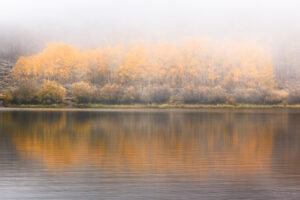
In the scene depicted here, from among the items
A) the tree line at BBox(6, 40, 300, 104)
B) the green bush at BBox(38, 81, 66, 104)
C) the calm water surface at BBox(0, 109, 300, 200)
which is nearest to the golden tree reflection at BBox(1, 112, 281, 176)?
the calm water surface at BBox(0, 109, 300, 200)

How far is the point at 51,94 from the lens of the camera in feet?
136

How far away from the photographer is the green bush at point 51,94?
41.4 m

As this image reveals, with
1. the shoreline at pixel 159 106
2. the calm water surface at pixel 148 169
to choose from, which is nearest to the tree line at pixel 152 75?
the shoreline at pixel 159 106

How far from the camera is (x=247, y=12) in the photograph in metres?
55.1

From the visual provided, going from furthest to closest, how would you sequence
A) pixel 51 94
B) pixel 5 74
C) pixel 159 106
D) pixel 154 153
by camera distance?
pixel 5 74, pixel 159 106, pixel 51 94, pixel 154 153

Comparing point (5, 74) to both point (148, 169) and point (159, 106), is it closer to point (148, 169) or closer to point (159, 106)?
point (159, 106)

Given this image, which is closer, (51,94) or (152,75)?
(51,94)

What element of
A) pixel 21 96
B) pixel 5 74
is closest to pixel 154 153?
pixel 21 96

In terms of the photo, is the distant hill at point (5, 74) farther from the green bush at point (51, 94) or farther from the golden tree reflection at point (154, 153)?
the golden tree reflection at point (154, 153)

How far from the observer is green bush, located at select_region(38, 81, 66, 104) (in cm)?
4144

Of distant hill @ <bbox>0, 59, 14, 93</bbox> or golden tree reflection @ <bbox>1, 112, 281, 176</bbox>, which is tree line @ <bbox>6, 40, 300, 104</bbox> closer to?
distant hill @ <bbox>0, 59, 14, 93</bbox>

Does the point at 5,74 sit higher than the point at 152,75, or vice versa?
the point at 5,74

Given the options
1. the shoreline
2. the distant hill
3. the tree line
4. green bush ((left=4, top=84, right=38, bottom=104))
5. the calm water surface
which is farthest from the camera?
the distant hill

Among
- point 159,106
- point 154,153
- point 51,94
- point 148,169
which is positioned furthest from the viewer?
point 159,106
